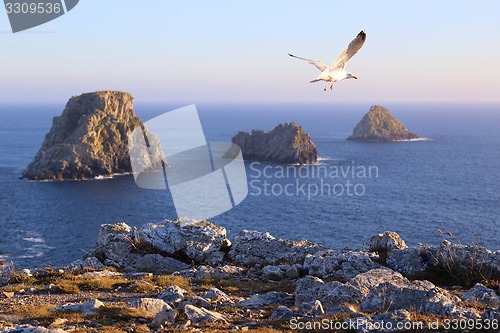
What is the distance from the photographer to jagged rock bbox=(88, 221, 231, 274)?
2400cm

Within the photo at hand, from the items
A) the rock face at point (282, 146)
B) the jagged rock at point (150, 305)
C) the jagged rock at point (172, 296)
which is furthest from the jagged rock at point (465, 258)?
the rock face at point (282, 146)

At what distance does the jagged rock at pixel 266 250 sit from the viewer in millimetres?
23600

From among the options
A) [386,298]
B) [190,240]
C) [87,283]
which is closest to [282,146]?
[190,240]

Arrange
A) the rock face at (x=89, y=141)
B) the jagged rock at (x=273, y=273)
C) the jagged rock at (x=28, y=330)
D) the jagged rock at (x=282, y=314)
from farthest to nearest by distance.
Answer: the rock face at (x=89, y=141) < the jagged rock at (x=273, y=273) < the jagged rock at (x=282, y=314) < the jagged rock at (x=28, y=330)

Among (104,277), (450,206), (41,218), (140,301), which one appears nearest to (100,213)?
(41,218)

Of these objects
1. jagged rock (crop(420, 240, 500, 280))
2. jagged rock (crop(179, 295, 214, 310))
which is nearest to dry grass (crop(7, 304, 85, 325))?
jagged rock (crop(179, 295, 214, 310))

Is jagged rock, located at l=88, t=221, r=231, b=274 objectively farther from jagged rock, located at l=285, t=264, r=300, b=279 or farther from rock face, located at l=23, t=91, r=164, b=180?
rock face, located at l=23, t=91, r=164, b=180

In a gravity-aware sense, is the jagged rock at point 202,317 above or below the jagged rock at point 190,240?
above

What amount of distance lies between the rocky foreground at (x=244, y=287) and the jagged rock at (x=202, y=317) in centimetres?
3

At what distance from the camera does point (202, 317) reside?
13062mm

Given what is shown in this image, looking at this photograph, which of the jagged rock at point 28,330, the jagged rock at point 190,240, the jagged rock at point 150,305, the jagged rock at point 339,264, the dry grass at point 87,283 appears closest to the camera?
the jagged rock at point 28,330

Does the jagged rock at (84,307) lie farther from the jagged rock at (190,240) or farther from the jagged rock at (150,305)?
the jagged rock at (190,240)

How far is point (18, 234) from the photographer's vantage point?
79.1 metres

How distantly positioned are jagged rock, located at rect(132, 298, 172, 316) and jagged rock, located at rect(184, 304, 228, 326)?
1.08m
